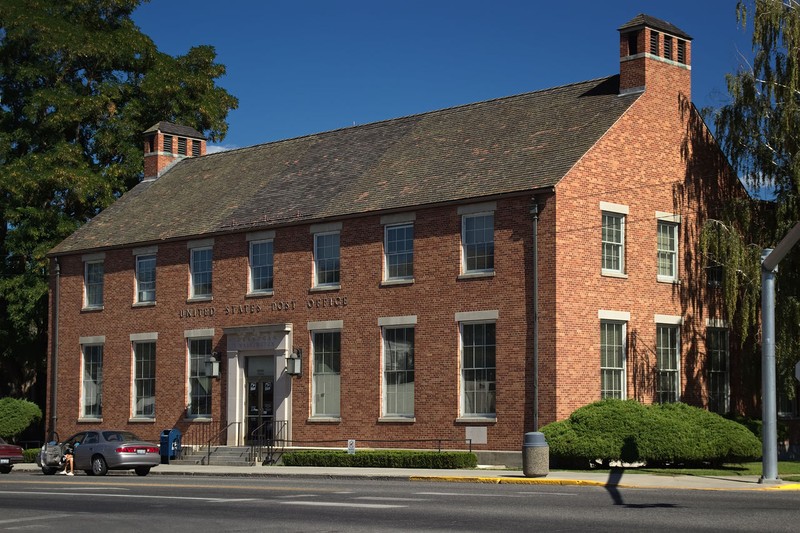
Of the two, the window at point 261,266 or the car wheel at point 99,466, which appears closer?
the car wheel at point 99,466

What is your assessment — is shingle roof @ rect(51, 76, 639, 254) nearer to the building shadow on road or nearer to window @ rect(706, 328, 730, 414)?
window @ rect(706, 328, 730, 414)

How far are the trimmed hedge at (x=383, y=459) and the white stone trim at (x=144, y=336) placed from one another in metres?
9.30

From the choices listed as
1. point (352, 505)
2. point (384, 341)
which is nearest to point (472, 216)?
point (384, 341)

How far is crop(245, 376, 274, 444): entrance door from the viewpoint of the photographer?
4084 cm

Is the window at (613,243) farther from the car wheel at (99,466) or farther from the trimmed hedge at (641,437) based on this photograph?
the car wheel at (99,466)

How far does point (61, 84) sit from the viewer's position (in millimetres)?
56438

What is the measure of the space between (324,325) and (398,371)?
349cm

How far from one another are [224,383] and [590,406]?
14.9 metres

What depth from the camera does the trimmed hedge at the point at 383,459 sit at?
33.4 meters

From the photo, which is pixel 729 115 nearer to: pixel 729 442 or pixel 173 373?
pixel 729 442

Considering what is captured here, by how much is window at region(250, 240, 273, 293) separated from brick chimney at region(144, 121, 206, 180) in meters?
13.2

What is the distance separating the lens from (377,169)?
135 feet

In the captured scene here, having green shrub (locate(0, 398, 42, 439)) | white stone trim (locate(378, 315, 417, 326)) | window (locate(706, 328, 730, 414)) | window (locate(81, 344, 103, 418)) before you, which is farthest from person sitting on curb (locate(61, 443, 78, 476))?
window (locate(706, 328, 730, 414))

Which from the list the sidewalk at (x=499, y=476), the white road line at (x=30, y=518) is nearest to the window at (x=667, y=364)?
the sidewalk at (x=499, y=476)
